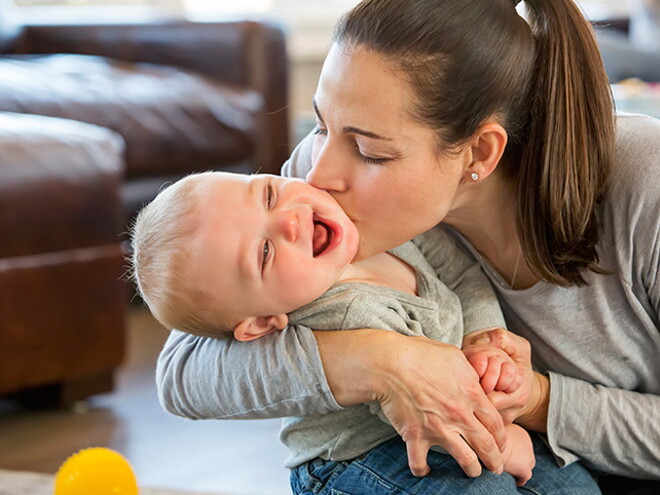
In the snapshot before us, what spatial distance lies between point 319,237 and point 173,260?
0.63 ft

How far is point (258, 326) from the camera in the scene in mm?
1303

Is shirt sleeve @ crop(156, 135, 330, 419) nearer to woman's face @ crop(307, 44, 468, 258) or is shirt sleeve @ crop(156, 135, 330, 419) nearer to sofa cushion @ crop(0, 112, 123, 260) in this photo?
woman's face @ crop(307, 44, 468, 258)

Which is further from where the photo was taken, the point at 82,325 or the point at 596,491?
the point at 82,325

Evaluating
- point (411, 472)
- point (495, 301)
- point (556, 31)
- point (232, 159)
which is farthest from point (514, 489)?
point (232, 159)

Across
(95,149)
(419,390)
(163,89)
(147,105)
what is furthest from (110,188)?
(419,390)

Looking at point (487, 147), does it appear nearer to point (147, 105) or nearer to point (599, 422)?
point (599, 422)

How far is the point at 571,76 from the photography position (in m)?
1.31

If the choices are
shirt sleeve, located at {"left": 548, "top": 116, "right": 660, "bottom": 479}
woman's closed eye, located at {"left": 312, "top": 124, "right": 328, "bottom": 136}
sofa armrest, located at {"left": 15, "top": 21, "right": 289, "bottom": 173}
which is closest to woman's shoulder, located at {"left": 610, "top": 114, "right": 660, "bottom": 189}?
shirt sleeve, located at {"left": 548, "top": 116, "right": 660, "bottom": 479}

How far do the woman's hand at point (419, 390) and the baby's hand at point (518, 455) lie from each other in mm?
75

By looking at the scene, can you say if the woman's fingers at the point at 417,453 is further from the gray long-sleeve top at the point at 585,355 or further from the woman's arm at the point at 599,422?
the woman's arm at the point at 599,422

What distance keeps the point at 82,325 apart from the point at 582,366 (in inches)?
52.8

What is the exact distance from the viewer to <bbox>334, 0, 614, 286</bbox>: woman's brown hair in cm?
A: 126

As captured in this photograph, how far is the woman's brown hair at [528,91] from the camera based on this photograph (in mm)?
1260

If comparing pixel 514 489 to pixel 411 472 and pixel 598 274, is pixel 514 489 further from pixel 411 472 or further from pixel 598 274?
pixel 598 274
